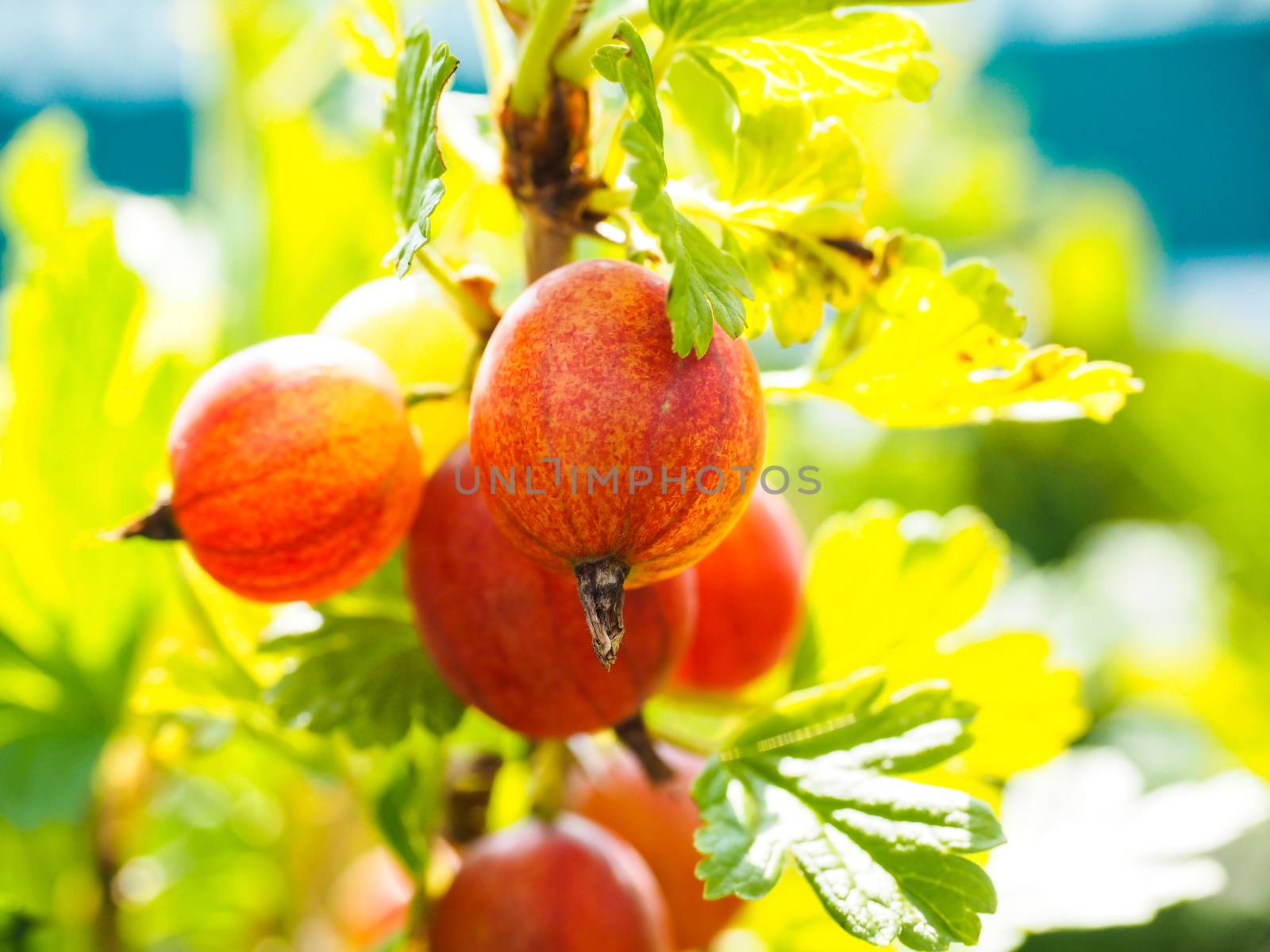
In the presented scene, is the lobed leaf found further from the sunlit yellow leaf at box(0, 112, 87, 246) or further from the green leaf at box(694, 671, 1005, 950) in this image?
the sunlit yellow leaf at box(0, 112, 87, 246)

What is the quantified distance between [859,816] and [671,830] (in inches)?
7.4

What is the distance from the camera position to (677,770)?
0.56 m

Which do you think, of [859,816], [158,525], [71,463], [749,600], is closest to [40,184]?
[71,463]

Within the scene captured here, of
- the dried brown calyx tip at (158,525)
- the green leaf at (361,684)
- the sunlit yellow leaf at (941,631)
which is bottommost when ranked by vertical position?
the sunlit yellow leaf at (941,631)

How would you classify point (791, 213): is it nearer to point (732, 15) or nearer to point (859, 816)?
point (732, 15)

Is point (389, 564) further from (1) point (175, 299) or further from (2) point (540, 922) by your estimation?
(1) point (175, 299)

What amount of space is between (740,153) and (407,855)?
0.33 metres

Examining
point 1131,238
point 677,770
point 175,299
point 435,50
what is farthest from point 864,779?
point 1131,238

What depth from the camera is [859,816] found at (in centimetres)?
41

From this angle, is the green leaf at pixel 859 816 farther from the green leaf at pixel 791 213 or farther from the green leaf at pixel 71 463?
the green leaf at pixel 71 463

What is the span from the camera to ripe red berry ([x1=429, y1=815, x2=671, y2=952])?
506 mm

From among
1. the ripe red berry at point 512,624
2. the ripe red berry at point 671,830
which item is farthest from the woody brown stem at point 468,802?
the ripe red berry at point 512,624

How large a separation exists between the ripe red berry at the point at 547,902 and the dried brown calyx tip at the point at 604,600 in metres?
0.21

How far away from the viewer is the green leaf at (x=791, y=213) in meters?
0.41
